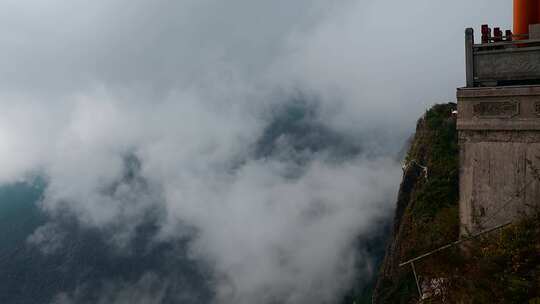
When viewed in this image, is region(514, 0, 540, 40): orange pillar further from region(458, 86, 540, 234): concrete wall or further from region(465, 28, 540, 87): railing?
region(458, 86, 540, 234): concrete wall

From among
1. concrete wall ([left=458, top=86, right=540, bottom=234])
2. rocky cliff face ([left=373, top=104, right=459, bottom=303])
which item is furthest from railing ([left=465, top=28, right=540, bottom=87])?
rocky cliff face ([left=373, top=104, right=459, bottom=303])

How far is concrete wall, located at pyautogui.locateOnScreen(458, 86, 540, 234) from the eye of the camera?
35.9 feet

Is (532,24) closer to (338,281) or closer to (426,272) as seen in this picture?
(426,272)

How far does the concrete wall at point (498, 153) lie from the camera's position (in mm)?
10938

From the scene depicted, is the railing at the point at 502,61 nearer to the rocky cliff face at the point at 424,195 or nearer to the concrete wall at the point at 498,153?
the concrete wall at the point at 498,153

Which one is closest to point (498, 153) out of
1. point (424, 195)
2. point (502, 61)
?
point (502, 61)

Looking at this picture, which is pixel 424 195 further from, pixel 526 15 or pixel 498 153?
pixel 498 153

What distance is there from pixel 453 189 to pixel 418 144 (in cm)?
1367

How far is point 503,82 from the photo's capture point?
1178 cm

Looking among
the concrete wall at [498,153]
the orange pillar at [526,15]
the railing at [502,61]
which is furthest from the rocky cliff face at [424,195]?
the orange pillar at [526,15]

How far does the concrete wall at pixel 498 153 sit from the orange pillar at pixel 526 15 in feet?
9.01

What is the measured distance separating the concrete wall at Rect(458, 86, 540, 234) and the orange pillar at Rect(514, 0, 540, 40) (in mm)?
2745

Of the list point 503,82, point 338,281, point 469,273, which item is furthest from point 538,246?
point 338,281

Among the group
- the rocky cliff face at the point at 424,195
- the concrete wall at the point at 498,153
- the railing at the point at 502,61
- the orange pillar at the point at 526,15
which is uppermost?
the orange pillar at the point at 526,15
